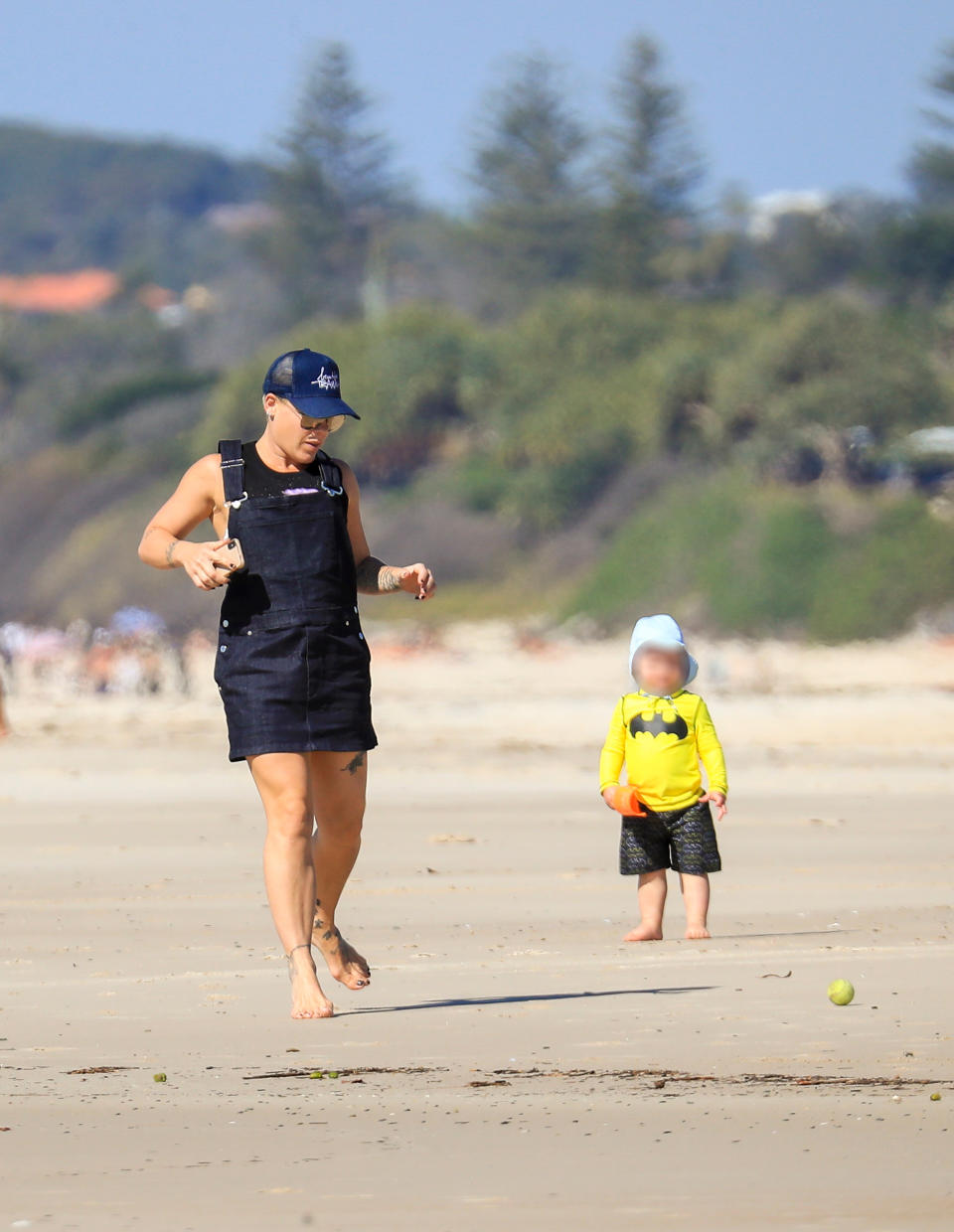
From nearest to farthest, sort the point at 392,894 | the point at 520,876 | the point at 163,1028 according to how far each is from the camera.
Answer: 1. the point at 163,1028
2. the point at 392,894
3. the point at 520,876

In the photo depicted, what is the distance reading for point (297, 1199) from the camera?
12.2 feet

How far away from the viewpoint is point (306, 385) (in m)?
5.77

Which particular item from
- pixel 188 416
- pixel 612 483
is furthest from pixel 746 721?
pixel 188 416

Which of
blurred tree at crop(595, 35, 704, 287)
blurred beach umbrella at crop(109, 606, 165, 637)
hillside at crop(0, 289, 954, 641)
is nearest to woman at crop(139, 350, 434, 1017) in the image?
blurred beach umbrella at crop(109, 606, 165, 637)

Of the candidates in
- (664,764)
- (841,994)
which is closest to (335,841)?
(841,994)

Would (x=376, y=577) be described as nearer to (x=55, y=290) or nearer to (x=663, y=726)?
(x=663, y=726)

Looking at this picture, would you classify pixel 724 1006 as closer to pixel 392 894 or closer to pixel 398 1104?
pixel 398 1104

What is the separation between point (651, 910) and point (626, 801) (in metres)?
0.35

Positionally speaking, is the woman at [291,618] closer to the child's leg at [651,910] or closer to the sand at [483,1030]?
the sand at [483,1030]

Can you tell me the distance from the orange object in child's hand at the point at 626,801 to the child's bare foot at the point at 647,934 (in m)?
0.36

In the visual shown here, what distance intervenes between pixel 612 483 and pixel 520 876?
27.5 m

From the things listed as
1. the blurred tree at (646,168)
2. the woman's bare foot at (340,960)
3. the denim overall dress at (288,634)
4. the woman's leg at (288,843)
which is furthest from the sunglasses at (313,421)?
the blurred tree at (646,168)

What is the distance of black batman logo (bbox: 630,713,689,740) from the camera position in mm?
7168

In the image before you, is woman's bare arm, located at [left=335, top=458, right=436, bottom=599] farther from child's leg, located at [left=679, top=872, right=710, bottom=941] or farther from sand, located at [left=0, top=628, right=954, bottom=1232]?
child's leg, located at [left=679, top=872, right=710, bottom=941]
